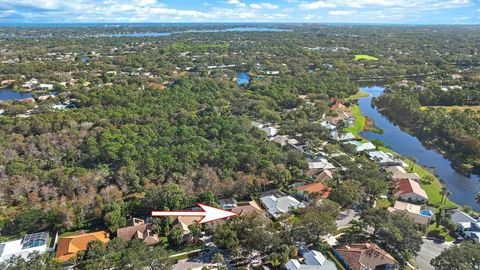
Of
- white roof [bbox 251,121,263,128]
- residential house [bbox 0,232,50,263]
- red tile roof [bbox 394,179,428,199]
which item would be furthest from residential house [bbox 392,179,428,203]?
residential house [bbox 0,232,50,263]

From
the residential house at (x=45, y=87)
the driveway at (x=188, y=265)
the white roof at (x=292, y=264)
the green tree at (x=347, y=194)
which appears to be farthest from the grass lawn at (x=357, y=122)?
the residential house at (x=45, y=87)

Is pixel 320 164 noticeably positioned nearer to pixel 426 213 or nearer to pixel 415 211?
pixel 415 211

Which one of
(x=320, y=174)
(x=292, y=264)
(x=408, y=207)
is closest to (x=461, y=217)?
(x=408, y=207)

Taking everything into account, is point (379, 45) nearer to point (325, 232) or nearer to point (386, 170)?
point (386, 170)

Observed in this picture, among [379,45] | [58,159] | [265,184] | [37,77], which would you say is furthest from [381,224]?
[379,45]

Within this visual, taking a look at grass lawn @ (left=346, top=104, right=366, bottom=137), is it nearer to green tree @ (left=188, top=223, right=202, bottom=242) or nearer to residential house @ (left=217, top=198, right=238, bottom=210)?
residential house @ (left=217, top=198, right=238, bottom=210)
